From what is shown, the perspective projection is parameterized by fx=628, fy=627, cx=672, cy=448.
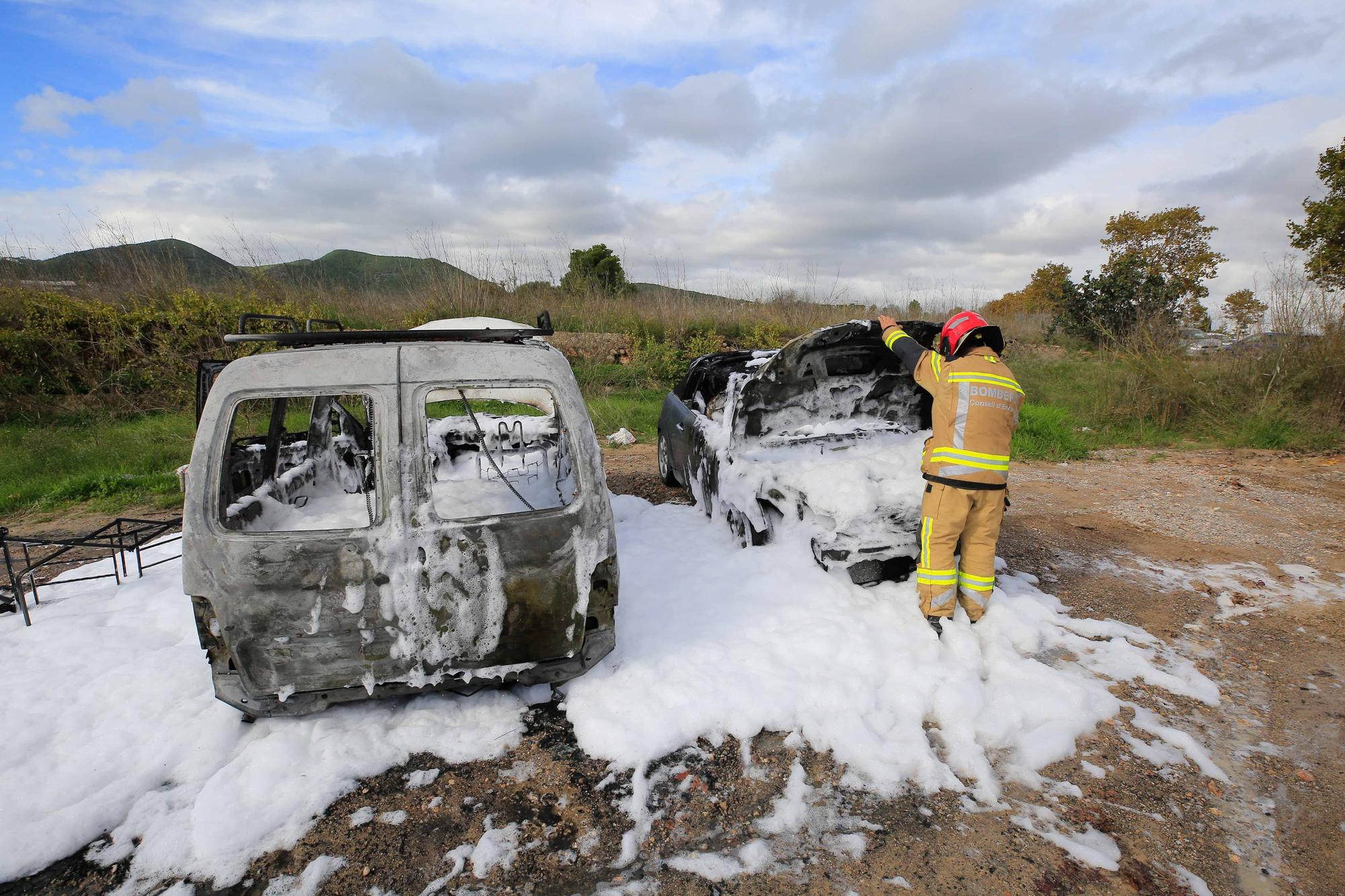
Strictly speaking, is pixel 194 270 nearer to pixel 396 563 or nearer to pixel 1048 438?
pixel 396 563

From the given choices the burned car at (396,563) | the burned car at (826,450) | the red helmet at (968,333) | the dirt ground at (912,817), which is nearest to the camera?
the dirt ground at (912,817)

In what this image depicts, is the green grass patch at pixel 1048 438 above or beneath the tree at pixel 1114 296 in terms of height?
beneath

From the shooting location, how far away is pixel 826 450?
467cm

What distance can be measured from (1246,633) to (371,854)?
4823mm

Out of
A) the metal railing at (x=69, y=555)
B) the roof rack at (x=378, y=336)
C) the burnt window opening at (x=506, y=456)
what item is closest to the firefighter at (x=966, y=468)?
the burnt window opening at (x=506, y=456)

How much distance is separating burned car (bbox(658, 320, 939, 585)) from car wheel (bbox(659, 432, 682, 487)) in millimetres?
841

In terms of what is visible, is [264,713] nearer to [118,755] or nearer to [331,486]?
[118,755]

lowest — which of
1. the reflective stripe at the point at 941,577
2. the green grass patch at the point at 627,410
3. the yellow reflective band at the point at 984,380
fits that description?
the reflective stripe at the point at 941,577

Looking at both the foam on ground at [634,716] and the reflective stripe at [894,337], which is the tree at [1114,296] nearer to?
the reflective stripe at [894,337]

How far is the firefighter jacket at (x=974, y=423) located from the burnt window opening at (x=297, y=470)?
289cm

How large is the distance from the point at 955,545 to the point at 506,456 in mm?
3582

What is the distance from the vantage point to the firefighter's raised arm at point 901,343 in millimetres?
3990

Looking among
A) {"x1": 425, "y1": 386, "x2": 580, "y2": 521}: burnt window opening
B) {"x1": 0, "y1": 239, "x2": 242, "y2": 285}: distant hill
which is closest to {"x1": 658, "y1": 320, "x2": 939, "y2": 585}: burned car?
{"x1": 425, "y1": 386, "x2": 580, "y2": 521}: burnt window opening

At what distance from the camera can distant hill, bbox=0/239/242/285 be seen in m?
11.4
